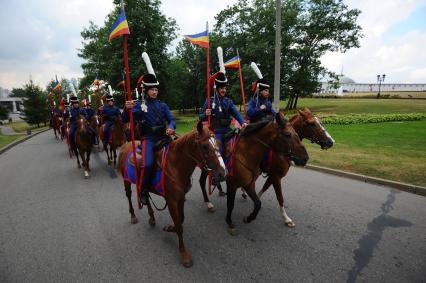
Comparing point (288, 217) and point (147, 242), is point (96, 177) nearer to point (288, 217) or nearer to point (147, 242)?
point (147, 242)

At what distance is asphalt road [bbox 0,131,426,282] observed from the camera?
3377 mm

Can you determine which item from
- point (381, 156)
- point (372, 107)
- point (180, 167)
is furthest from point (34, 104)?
point (372, 107)

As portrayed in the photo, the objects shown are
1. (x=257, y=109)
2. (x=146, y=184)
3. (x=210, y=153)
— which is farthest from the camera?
(x=257, y=109)

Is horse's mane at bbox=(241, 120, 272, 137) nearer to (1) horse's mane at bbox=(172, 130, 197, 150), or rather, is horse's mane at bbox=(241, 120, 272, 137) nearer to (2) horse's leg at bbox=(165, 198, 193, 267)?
(1) horse's mane at bbox=(172, 130, 197, 150)

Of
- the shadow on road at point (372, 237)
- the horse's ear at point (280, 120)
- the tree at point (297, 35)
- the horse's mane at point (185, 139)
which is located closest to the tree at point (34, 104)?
the tree at point (297, 35)

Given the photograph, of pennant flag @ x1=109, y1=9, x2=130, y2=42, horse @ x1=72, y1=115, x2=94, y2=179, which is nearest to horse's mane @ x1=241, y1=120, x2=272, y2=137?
pennant flag @ x1=109, y1=9, x2=130, y2=42

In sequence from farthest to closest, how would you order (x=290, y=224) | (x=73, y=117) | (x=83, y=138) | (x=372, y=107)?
(x=372, y=107) → (x=73, y=117) → (x=83, y=138) → (x=290, y=224)

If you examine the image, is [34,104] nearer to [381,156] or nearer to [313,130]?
[313,130]

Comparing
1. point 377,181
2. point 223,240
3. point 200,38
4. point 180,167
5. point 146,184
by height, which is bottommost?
point 223,240

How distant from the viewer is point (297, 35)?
1335 inches

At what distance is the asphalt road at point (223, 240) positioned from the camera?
11.1 feet

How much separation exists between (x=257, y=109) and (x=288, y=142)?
5.41 ft

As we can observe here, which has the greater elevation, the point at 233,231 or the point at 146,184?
the point at 146,184

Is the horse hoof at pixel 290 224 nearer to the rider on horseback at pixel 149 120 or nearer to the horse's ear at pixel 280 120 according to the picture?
the horse's ear at pixel 280 120
